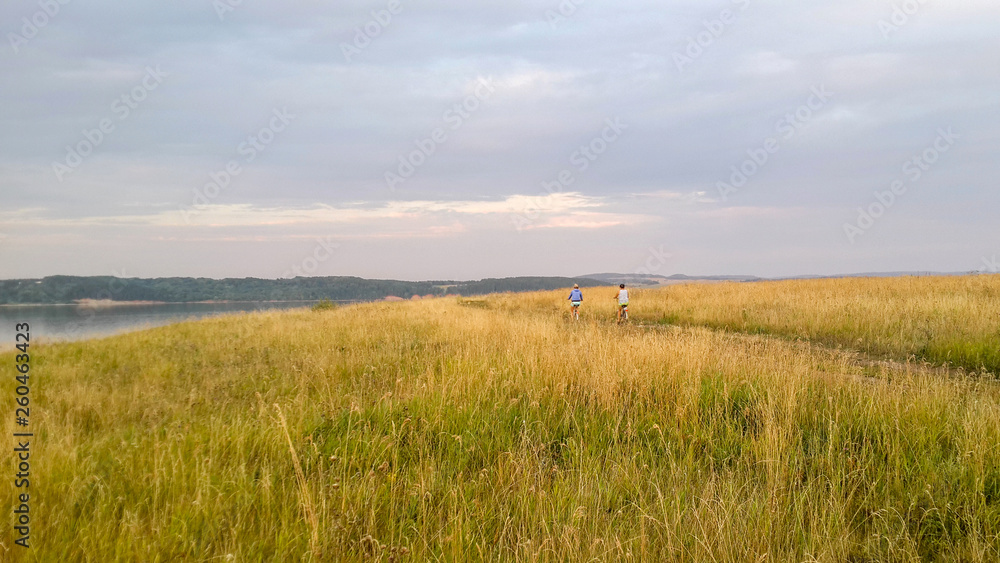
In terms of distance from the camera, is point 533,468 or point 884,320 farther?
point 884,320

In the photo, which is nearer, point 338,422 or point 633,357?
point 338,422

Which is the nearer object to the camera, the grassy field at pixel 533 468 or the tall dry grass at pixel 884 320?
the grassy field at pixel 533 468

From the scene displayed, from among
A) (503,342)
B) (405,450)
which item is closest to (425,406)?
(405,450)

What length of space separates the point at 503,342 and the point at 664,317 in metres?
12.7

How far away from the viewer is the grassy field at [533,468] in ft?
9.06

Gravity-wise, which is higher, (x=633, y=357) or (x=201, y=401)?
(x=633, y=357)

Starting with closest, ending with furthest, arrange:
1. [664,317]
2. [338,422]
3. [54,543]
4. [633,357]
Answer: [54,543]
[338,422]
[633,357]
[664,317]

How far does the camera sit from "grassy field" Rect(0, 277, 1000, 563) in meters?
2.76

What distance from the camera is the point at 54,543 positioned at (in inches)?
104

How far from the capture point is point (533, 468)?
376cm

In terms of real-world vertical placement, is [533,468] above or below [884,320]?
below

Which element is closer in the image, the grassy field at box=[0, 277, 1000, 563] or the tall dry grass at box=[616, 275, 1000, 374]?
the grassy field at box=[0, 277, 1000, 563]

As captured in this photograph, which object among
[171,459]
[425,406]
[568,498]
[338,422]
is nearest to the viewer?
[568,498]

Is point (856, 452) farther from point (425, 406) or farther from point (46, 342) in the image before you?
point (46, 342)
